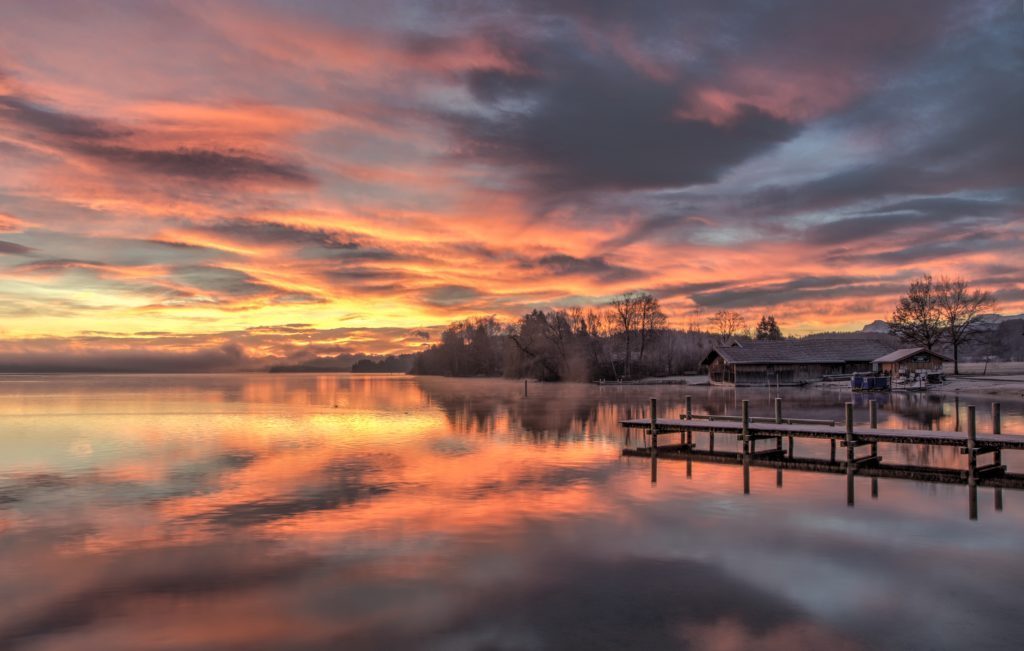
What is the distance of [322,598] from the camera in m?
12.1

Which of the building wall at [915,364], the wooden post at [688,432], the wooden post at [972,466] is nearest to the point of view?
the wooden post at [972,466]

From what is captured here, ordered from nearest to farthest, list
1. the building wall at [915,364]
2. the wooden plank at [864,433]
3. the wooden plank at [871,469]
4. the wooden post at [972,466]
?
the wooden post at [972,466]
the wooden plank at [871,469]
the wooden plank at [864,433]
the building wall at [915,364]

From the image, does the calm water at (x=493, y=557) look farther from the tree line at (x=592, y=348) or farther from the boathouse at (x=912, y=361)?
the tree line at (x=592, y=348)

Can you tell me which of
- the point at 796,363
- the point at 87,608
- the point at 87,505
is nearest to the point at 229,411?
the point at 87,505

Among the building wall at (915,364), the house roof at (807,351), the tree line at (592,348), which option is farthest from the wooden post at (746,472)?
the tree line at (592,348)

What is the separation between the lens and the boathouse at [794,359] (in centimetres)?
9412

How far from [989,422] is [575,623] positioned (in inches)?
1492

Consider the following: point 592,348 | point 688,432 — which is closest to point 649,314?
point 592,348

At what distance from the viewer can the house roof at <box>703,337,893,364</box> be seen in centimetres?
9444

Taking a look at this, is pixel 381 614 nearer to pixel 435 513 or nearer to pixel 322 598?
pixel 322 598

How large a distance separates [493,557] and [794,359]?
292ft

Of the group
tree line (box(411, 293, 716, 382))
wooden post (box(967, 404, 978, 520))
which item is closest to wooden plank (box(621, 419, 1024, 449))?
wooden post (box(967, 404, 978, 520))

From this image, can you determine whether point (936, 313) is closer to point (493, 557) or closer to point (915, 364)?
point (915, 364)

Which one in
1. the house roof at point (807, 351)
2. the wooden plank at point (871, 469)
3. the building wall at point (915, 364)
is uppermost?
the house roof at point (807, 351)
